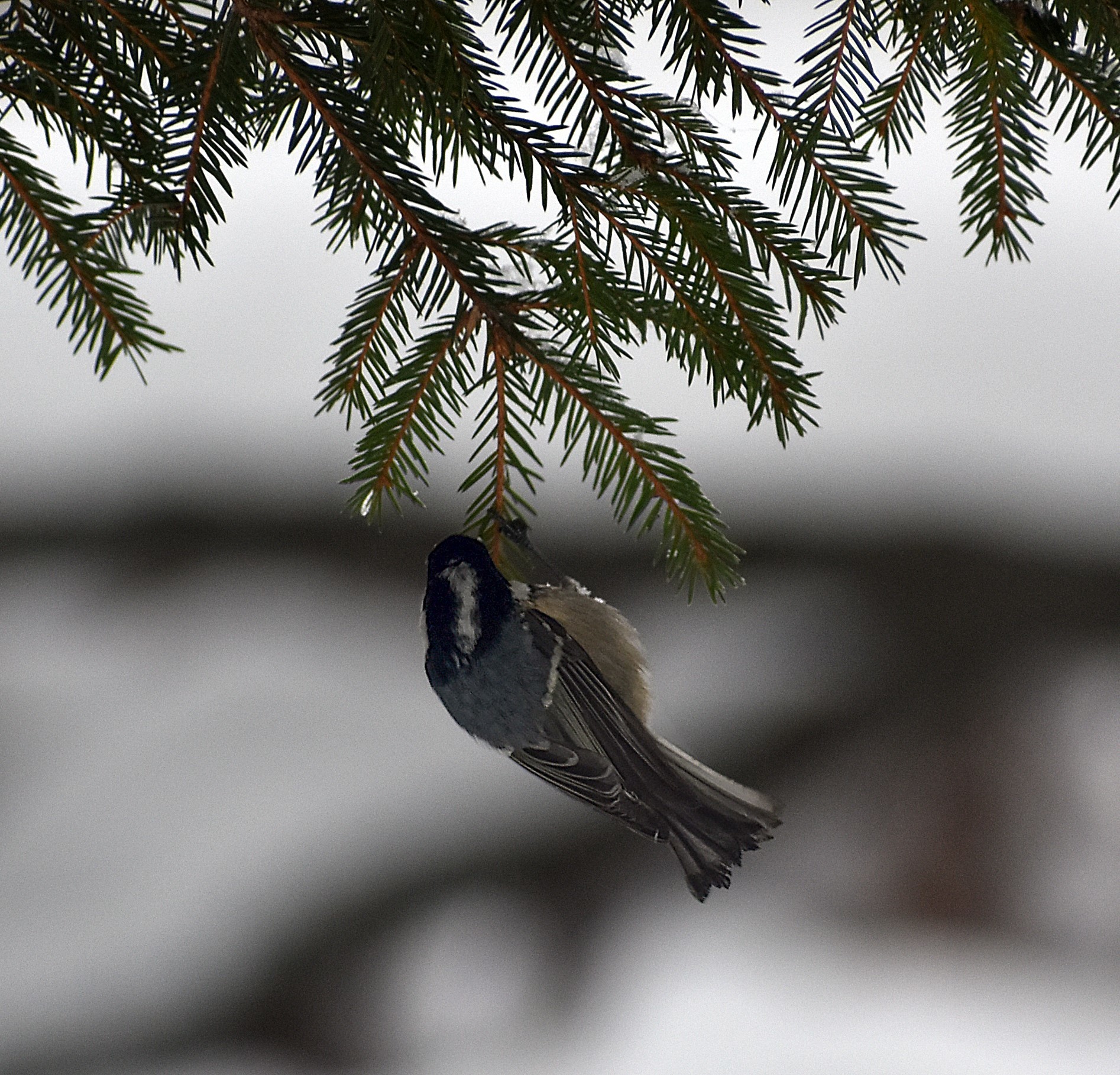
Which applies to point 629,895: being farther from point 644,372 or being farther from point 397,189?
point 397,189

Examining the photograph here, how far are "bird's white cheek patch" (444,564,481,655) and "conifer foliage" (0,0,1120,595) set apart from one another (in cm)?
5

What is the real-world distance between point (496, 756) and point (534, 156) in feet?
3.38

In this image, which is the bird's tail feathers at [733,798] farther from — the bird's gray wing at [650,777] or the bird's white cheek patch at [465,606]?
the bird's white cheek patch at [465,606]

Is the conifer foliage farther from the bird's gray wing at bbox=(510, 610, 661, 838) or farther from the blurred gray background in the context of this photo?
the blurred gray background

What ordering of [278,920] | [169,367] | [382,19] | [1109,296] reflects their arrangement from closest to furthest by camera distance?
[382,19] → [278,920] → [169,367] → [1109,296]

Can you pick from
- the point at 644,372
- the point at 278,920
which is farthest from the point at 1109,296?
the point at 278,920

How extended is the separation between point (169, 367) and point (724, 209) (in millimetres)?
1227

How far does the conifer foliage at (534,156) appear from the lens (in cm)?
41

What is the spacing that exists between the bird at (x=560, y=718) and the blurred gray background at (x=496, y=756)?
0.88m


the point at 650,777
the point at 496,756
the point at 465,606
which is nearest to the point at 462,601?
the point at 465,606

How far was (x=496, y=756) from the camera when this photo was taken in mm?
1362

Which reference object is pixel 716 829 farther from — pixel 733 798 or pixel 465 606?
pixel 465 606

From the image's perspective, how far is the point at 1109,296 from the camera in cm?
168

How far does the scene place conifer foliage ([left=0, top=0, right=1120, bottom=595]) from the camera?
0.41m
